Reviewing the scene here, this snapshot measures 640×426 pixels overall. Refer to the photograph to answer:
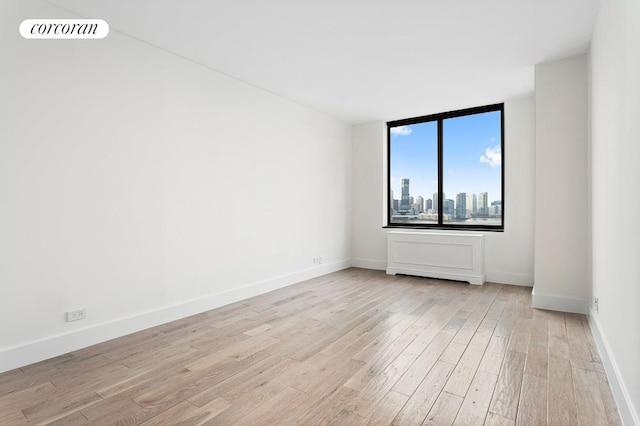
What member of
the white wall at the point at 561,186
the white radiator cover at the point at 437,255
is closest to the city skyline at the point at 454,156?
the white radiator cover at the point at 437,255

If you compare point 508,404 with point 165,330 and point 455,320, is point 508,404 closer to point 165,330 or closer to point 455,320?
point 455,320

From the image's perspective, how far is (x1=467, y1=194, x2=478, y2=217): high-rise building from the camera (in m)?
5.37

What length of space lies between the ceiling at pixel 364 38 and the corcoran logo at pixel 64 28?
0.08 meters

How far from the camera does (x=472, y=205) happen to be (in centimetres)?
540

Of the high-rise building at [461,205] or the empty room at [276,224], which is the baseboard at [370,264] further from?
the high-rise building at [461,205]

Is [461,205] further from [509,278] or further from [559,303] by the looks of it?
[559,303]

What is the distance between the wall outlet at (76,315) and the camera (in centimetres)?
261

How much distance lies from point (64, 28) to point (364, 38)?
2.49 m

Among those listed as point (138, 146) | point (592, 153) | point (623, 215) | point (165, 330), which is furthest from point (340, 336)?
point (592, 153)

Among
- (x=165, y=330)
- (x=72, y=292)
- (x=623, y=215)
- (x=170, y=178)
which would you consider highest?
(x=170, y=178)

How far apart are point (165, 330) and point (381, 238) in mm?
3954

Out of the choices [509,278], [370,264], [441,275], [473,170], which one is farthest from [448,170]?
[370,264]

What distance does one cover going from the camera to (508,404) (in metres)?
1.87

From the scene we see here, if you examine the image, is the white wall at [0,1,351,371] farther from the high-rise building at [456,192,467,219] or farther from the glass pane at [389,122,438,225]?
the high-rise building at [456,192,467,219]
